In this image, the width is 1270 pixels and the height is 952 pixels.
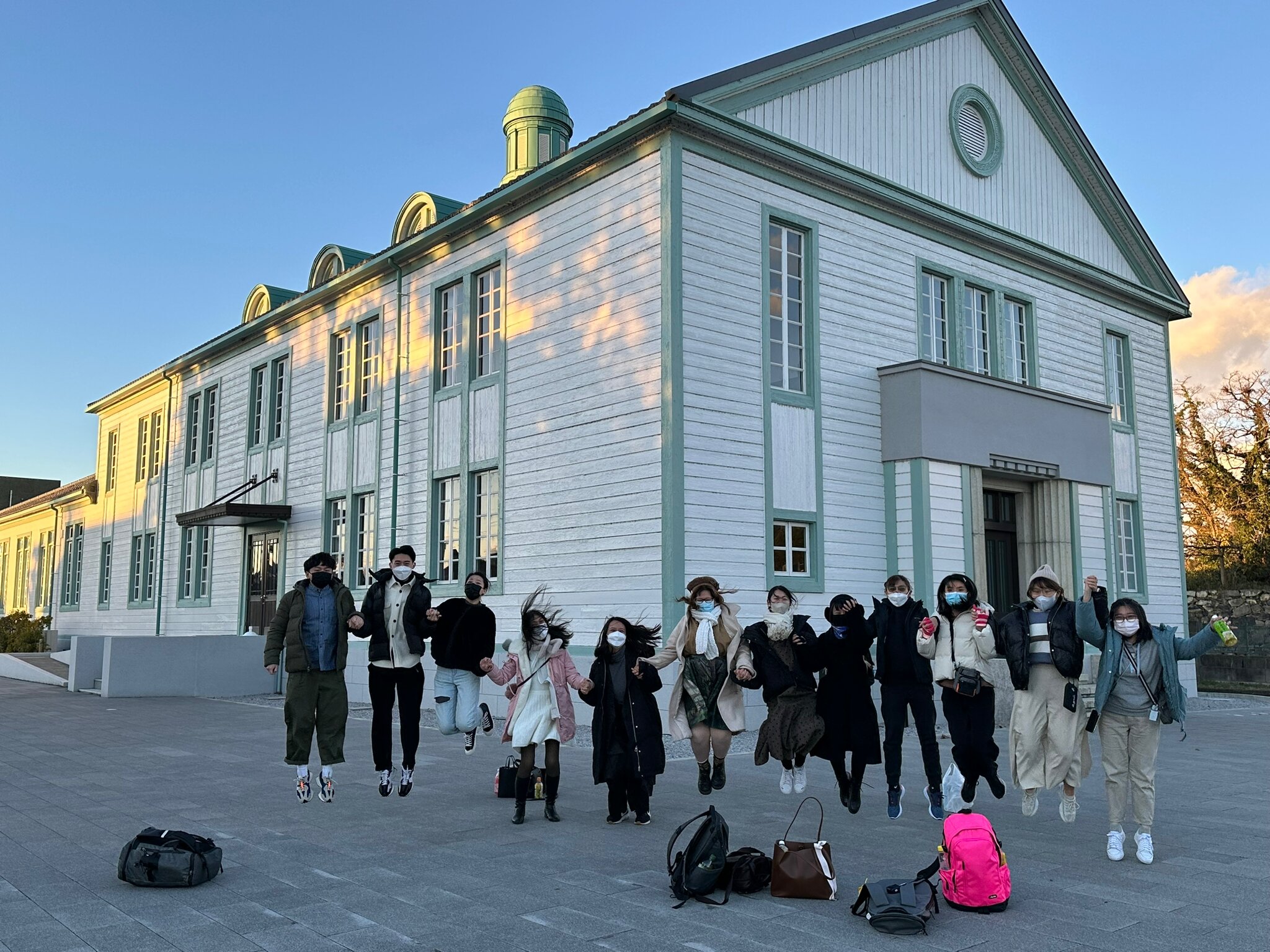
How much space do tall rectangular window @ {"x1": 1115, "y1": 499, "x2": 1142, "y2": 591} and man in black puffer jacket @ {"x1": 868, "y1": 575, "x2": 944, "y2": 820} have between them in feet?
42.5

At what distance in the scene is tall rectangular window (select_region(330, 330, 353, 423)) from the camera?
2164cm

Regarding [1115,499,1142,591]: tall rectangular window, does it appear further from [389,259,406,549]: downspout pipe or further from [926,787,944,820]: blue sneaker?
[926,787,944,820]: blue sneaker

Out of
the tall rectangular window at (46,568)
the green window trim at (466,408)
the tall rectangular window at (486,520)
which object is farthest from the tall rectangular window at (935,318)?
the tall rectangular window at (46,568)

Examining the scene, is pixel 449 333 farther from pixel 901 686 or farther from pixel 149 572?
pixel 149 572

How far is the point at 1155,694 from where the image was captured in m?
7.07

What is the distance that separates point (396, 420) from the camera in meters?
19.6

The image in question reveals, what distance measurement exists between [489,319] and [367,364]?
13.7ft

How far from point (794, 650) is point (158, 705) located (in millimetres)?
13420

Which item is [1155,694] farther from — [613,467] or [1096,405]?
[1096,405]

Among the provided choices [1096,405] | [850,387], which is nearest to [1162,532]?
[1096,405]

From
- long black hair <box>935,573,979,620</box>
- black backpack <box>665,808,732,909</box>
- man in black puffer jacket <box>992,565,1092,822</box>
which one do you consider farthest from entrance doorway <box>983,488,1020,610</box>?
black backpack <box>665,808,732,909</box>

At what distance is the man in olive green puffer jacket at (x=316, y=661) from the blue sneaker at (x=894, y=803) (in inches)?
162

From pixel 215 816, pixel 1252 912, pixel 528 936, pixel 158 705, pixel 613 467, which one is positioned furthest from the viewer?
pixel 158 705

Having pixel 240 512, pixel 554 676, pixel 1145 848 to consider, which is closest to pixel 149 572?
pixel 240 512
